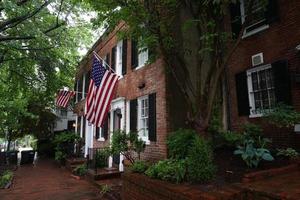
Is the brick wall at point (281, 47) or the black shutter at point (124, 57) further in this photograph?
the black shutter at point (124, 57)

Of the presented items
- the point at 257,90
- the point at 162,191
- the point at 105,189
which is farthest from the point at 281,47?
the point at 105,189

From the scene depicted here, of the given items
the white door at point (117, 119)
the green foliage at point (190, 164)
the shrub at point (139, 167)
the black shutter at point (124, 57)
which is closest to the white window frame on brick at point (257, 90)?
the green foliage at point (190, 164)

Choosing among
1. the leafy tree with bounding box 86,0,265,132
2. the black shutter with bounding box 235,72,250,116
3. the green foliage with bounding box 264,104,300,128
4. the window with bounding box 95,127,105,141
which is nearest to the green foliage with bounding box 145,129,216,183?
the leafy tree with bounding box 86,0,265,132

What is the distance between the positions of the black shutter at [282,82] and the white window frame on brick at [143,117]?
4.30 meters

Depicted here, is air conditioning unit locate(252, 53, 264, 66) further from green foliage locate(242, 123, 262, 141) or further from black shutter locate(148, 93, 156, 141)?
black shutter locate(148, 93, 156, 141)

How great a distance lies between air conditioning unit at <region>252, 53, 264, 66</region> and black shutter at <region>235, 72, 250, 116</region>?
19.7 inches

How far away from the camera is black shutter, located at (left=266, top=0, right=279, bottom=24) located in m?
7.79

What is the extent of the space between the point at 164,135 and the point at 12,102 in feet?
43.7

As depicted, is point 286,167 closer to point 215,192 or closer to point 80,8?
point 215,192

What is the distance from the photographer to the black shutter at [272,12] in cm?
779

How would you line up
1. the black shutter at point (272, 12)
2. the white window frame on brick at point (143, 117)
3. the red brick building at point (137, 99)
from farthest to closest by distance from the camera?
1. the white window frame on brick at point (143, 117)
2. the red brick building at point (137, 99)
3. the black shutter at point (272, 12)

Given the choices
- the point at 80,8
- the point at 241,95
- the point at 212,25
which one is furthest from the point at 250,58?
the point at 80,8

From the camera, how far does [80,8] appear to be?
41.4 feet

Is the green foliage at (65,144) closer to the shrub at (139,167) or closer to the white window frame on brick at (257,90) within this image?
the shrub at (139,167)
